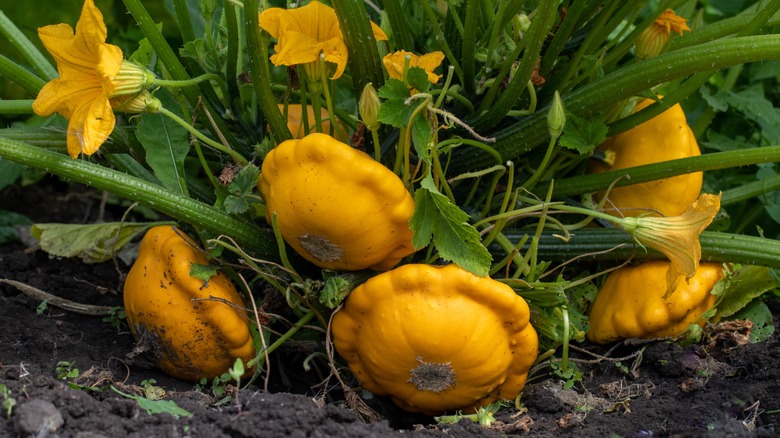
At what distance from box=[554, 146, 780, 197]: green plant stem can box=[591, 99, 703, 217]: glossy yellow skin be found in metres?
0.13

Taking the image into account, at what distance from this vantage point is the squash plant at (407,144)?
65.6 inches

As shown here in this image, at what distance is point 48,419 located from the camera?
4.52 feet

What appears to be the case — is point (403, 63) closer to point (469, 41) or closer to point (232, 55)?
point (469, 41)

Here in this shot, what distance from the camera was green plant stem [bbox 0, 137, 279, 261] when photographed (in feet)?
5.59

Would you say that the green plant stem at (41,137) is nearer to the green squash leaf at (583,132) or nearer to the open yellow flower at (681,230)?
the green squash leaf at (583,132)

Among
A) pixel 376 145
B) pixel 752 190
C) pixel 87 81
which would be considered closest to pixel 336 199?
pixel 376 145

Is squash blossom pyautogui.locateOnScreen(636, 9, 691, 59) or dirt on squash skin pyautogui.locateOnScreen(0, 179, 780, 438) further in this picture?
squash blossom pyautogui.locateOnScreen(636, 9, 691, 59)

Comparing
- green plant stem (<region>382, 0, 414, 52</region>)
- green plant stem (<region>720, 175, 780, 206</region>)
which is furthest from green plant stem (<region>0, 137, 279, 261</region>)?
green plant stem (<region>720, 175, 780, 206</region>)

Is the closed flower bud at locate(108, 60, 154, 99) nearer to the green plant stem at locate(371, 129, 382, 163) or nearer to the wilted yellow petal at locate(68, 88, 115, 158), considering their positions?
the wilted yellow petal at locate(68, 88, 115, 158)

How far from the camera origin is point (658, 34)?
1912 mm

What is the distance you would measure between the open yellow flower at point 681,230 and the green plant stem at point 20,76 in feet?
3.97

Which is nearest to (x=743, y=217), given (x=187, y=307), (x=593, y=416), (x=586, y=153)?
(x=586, y=153)

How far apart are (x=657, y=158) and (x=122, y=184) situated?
1175 millimetres

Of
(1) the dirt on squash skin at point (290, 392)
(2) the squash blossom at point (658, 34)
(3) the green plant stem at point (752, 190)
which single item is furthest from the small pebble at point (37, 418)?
(3) the green plant stem at point (752, 190)
